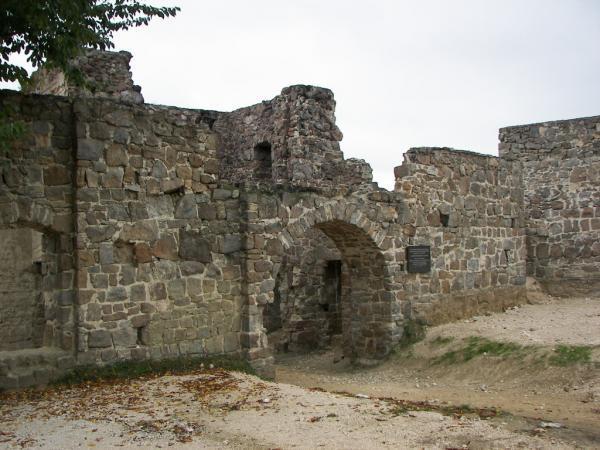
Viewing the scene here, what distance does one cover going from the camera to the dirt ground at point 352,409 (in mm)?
6355

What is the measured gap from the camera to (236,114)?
1698 cm

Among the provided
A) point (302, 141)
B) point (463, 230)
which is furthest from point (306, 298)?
point (463, 230)

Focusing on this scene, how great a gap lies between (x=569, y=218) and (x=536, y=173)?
1325 millimetres

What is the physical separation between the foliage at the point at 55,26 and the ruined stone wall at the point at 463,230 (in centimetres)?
618

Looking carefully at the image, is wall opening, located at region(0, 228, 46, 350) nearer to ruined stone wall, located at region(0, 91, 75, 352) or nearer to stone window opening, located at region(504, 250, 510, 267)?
ruined stone wall, located at region(0, 91, 75, 352)

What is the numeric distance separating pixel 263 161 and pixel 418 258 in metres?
5.36

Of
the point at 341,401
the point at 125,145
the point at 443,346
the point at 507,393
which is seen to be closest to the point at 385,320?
the point at 443,346

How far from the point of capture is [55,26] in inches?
288

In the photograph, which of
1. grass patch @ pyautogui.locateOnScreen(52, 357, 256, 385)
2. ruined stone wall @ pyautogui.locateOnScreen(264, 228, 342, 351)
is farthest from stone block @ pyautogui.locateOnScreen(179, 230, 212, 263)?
ruined stone wall @ pyautogui.locateOnScreen(264, 228, 342, 351)

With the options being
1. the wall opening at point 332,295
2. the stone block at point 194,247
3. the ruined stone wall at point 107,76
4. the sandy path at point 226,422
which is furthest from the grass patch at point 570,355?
the ruined stone wall at point 107,76

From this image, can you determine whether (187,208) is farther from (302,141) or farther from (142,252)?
(302,141)

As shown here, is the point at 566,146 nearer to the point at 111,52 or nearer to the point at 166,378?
the point at 111,52

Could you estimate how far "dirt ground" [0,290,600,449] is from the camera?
6.36 metres

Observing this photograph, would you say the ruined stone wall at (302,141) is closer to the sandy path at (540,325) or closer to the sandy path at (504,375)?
the sandy path at (504,375)
